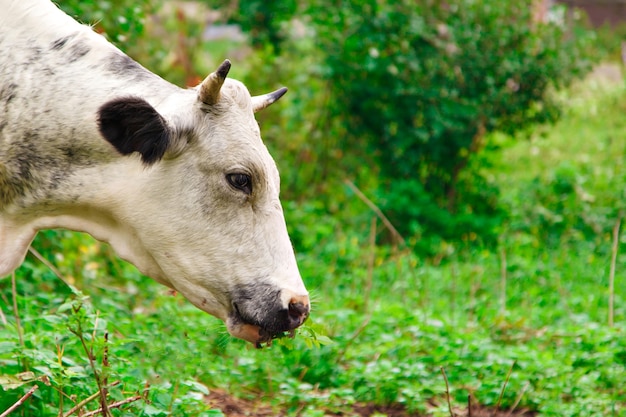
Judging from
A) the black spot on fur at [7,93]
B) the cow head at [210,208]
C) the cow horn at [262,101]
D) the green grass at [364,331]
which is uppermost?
the cow horn at [262,101]

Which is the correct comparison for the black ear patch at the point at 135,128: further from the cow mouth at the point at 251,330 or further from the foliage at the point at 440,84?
the foliage at the point at 440,84

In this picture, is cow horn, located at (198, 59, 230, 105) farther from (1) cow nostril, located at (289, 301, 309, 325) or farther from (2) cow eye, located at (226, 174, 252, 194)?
(1) cow nostril, located at (289, 301, 309, 325)

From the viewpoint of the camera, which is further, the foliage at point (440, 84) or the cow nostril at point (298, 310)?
the foliage at point (440, 84)

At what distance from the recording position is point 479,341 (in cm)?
516

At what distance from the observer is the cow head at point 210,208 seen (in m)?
3.18

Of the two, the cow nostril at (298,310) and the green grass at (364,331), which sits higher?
the cow nostril at (298,310)

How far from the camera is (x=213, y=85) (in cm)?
318

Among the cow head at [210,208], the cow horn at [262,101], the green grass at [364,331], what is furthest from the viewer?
the green grass at [364,331]

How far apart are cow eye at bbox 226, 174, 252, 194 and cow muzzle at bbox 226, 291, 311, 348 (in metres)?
0.38

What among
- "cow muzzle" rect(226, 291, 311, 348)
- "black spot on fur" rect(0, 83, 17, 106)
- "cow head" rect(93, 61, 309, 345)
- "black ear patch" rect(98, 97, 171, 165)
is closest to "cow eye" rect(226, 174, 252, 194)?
"cow head" rect(93, 61, 309, 345)

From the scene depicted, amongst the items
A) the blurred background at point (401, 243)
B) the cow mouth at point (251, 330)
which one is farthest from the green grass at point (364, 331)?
the cow mouth at point (251, 330)

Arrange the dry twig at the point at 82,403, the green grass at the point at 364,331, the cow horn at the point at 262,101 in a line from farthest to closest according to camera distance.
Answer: the green grass at the point at 364,331 → the cow horn at the point at 262,101 → the dry twig at the point at 82,403

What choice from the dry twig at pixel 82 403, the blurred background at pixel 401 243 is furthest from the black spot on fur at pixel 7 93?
the dry twig at pixel 82 403

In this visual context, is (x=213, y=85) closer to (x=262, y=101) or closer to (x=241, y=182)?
(x=241, y=182)
